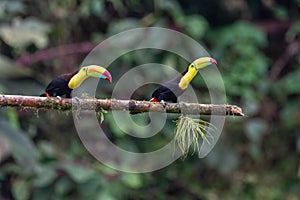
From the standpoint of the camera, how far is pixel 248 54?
380 cm

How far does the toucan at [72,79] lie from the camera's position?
146 centimetres

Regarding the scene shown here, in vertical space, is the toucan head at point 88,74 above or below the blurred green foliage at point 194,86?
above

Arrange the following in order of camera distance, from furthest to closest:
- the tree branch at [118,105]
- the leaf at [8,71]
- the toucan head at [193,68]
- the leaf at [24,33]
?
the leaf at [24,33]
the leaf at [8,71]
the tree branch at [118,105]
the toucan head at [193,68]

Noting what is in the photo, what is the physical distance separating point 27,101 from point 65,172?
204cm

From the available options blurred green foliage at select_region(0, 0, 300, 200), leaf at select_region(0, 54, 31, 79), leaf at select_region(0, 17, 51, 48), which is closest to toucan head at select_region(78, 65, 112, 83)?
leaf at select_region(0, 54, 31, 79)

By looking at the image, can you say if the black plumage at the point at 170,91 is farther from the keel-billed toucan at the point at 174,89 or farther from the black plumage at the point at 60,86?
the black plumage at the point at 60,86

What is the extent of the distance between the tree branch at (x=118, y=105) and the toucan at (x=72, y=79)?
20mm

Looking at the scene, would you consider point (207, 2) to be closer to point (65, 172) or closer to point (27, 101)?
point (65, 172)

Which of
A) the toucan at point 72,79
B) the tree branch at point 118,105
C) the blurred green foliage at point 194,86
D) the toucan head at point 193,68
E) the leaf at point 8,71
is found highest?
the toucan head at point 193,68

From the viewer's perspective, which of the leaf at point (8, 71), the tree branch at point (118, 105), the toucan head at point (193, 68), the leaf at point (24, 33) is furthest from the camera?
the leaf at point (24, 33)

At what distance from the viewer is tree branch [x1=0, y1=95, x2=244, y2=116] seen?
4.84ft

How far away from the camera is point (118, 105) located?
1505mm

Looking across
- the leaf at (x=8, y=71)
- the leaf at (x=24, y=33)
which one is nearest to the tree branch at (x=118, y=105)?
the leaf at (x=8, y=71)

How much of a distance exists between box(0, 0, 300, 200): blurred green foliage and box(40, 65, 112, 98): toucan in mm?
1858
